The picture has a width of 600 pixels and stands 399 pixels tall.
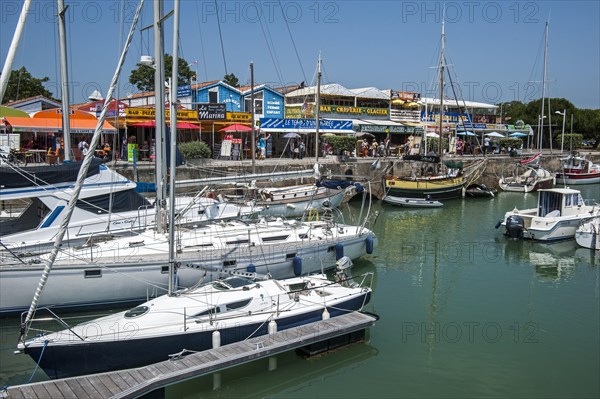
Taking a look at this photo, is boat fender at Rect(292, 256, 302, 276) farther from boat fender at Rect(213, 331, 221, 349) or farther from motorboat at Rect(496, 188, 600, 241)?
motorboat at Rect(496, 188, 600, 241)

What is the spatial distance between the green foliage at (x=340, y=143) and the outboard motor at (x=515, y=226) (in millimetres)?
19783

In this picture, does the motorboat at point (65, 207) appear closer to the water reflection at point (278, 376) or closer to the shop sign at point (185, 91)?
the water reflection at point (278, 376)

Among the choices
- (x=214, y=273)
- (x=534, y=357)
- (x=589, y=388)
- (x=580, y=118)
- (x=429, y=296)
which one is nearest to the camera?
(x=589, y=388)

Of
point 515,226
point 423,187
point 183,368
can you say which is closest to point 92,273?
point 183,368

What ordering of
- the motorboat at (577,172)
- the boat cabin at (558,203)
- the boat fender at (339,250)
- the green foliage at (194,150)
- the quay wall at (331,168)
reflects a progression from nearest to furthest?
the boat fender at (339,250)
the boat cabin at (558,203)
the quay wall at (331,168)
the green foliage at (194,150)
the motorboat at (577,172)

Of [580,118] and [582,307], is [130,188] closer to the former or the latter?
[582,307]

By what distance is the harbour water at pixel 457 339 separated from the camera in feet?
40.7

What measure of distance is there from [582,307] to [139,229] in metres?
14.8

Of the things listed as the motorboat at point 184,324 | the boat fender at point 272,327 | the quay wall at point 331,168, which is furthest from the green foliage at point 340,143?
the boat fender at point 272,327

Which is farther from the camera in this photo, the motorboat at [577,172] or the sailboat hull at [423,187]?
the motorboat at [577,172]

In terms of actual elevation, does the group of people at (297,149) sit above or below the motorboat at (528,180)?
above

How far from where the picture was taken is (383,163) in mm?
43031

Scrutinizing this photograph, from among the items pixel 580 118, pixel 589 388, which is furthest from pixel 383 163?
pixel 580 118

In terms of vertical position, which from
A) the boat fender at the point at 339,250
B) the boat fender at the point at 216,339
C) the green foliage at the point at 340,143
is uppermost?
the green foliage at the point at 340,143
